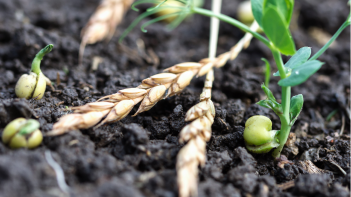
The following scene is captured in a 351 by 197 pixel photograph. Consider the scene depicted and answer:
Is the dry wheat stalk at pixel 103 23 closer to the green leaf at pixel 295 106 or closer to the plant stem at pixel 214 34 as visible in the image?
the plant stem at pixel 214 34

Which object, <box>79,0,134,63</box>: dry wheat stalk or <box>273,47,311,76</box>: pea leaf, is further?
<box>79,0,134,63</box>: dry wheat stalk

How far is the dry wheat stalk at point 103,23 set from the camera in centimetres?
243

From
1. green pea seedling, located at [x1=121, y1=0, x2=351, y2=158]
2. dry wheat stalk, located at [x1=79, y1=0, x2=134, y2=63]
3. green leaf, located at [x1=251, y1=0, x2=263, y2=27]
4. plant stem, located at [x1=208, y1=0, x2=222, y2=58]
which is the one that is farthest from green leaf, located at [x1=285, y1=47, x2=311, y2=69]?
dry wheat stalk, located at [x1=79, y1=0, x2=134, y2=63]

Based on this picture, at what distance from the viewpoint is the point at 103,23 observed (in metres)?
2.61

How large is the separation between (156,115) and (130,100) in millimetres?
330

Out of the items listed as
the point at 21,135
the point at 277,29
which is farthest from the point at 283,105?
the point at 21,135

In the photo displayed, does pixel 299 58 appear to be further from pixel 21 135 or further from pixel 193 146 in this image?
pixel 21 135

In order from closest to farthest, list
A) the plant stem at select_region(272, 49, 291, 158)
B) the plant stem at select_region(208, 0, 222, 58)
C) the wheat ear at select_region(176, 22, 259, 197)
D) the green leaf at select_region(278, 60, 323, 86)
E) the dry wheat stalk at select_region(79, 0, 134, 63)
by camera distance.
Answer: the wheat ear at select_region(176, 22, 259, 197)
the green leaf at select_region(278, 60, 323, 86)
the plant stem at select_region(272, 49, 291, 158)
the plant stem at select_region(208, 0, 222, 58)
the dry wheat stalk at select_region(79, 0, 134, 63)

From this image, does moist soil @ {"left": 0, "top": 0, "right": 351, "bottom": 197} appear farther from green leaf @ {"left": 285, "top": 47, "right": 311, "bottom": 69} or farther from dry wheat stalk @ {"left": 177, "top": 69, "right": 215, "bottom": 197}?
green leaf @ {"left": 285, "top": 47, "right": 311, "bottom": 69}

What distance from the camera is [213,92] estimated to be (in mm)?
1999

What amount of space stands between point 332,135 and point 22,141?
1.84m

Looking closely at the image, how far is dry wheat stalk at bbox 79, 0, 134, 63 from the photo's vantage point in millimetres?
2430

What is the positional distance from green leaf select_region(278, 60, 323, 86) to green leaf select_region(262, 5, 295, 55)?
106 mm

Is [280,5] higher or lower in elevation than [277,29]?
higher
